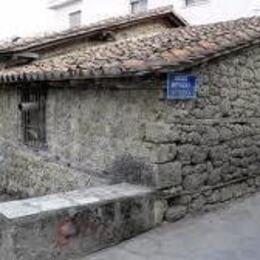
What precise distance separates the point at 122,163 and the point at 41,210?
1962 mm

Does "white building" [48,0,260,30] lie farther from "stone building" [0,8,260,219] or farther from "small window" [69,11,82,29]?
"stone building" [0,8,260,219]

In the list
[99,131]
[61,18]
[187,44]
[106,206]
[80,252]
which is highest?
[61,18]

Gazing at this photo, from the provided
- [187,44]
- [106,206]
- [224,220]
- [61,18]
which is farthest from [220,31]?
[61,18]

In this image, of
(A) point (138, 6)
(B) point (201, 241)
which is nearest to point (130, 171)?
(B) point (201, 241)

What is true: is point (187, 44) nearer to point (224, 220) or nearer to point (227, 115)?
point (227, 115)

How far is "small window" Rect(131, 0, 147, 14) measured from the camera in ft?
60.7

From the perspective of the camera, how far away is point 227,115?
8109 mm

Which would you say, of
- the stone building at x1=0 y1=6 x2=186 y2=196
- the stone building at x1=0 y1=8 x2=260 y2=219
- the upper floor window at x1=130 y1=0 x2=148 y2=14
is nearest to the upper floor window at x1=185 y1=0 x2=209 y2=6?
the upper floor window at x1=130 y1=0 x2=148 y2=14

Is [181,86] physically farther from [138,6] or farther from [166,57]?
[138,6]

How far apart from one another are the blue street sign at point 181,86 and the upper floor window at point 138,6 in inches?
455

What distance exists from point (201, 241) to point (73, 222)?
162cm

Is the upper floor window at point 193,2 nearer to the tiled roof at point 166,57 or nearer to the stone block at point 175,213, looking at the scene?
the tiled roof at point 166,57

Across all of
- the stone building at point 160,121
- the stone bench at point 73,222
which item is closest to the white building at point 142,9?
the stone building at point 160,121

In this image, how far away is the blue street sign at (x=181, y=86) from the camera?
23.0ft
